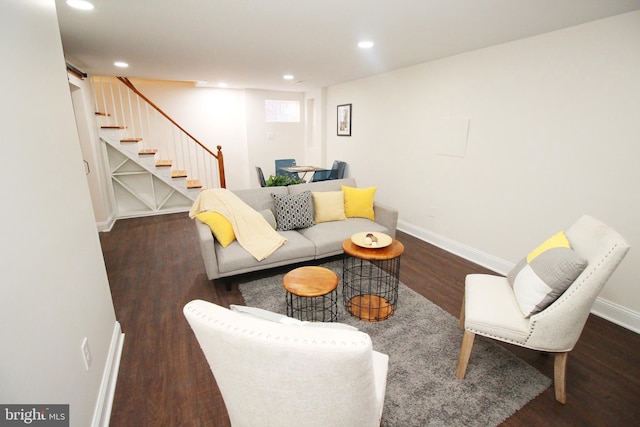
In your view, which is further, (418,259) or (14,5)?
(418,259)

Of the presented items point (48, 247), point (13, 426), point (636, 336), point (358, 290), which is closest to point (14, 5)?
point (48, 247)

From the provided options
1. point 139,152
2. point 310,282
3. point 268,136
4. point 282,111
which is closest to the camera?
point 310,282

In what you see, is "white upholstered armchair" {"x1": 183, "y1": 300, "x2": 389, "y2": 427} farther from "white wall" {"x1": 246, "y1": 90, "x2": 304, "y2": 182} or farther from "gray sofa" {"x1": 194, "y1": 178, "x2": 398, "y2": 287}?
"white wall" {"x1": 246, "y1": 90, "x2": 304, "y2": 182}

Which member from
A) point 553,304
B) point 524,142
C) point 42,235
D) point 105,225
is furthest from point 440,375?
point 105,225

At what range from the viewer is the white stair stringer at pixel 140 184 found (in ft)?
17.1

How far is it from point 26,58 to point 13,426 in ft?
4.71

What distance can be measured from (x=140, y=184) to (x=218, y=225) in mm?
3672

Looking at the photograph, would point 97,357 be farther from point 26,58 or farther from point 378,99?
point 378,99

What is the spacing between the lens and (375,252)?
249cm

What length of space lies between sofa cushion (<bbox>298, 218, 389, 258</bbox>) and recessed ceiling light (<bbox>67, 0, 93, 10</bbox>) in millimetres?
2596

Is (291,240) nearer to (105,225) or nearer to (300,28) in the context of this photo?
(300,28)

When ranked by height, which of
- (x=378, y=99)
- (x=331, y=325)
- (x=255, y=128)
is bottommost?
(x=331, y=325)

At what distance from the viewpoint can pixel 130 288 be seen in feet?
9.90

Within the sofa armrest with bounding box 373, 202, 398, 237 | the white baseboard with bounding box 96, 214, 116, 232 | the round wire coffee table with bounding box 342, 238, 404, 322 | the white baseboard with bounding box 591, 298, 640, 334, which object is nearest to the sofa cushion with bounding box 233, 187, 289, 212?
the round wire coffee table with bounding box 342, 238, 404, 322
